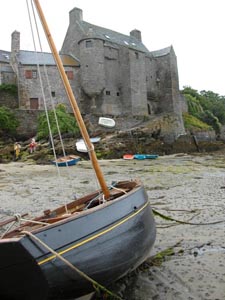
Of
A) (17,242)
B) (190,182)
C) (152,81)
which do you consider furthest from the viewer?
(152,81)

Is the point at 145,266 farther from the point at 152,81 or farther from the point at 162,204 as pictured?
the point at 152,81

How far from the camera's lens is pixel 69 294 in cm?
393

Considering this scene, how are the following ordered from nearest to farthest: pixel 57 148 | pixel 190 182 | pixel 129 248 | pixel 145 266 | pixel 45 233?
pixel 45 233 < pixel 129 248 < pixel 145 266 < pixel 190 182 < pixel 57 148

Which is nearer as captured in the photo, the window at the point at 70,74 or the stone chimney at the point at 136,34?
the window at the point at 70,74

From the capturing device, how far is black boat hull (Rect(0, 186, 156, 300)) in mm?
3627

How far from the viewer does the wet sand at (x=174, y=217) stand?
4.71 meters

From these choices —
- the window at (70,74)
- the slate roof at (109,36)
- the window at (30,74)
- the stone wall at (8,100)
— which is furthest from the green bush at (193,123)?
the stone wall at (8,100)

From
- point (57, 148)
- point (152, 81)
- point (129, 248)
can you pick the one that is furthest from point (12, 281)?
point (152, 81)

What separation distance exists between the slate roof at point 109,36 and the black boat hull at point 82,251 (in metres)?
42.3

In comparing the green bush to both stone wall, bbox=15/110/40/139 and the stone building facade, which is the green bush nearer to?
the stone building facade

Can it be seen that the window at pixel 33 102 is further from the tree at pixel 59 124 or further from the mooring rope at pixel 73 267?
the mooring rope at pixel 73 267

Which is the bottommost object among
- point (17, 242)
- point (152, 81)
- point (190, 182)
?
point (190, 182)

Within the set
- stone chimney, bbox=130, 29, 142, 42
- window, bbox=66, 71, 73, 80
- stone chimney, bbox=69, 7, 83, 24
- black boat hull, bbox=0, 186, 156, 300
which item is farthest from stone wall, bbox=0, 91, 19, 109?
black boat hull, bbox=0, 186, 156, 300

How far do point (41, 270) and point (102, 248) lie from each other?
0.90m
